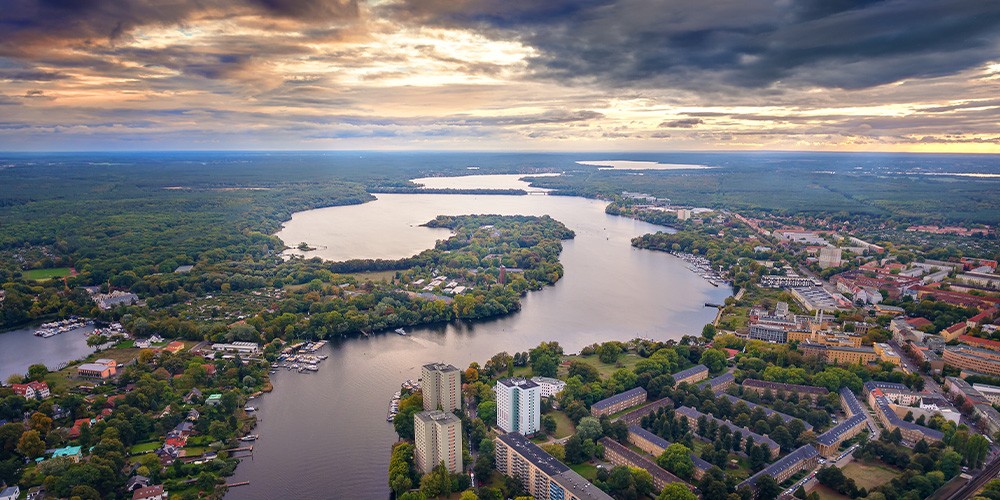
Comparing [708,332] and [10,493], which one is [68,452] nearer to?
[10,493]

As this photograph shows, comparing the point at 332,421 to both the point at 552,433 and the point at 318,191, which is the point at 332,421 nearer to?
the point at 552,433

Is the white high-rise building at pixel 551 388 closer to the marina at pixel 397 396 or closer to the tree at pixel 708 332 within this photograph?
the marina at pixel 397 396

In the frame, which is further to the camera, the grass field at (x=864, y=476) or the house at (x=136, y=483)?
the grass field at (x=864, y=476)

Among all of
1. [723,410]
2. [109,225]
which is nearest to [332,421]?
[723,410]

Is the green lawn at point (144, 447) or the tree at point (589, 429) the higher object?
the tree at point (589, 429)

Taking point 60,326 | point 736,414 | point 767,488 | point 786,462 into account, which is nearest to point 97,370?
point 60,326

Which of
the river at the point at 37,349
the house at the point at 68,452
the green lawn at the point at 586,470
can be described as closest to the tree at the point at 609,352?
the green lawn at the point at 586,470

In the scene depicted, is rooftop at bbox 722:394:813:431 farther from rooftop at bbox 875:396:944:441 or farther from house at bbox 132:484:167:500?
house at bbox 132:484:167:500

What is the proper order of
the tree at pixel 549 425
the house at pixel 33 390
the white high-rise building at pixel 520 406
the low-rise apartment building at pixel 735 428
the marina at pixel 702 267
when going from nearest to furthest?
1. the low-rise apartment building at pixel 735 428
2. the white high-rise building at pixel 520 406
3. the tree at pixel 549 425
4. the house at pixel 33 390
5. the marina at pixel 702 267
